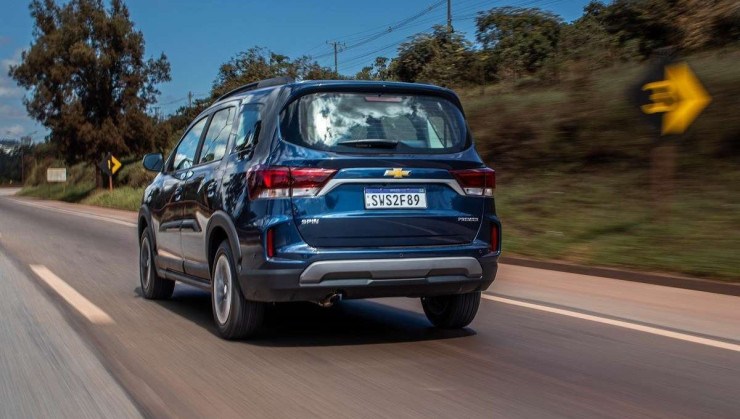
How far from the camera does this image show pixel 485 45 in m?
31.1

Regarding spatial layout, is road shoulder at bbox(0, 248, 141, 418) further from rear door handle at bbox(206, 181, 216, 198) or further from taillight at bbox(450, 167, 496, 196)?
taillight at bbox(450, 167, 496, 196)

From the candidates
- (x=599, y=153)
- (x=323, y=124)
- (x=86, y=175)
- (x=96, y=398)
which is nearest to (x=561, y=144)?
(x=599, y=153)

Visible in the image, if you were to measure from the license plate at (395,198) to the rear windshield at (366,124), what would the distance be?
290 mm

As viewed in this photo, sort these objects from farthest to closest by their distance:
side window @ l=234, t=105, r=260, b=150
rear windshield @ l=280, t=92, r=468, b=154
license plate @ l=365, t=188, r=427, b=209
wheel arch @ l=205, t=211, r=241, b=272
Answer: side window @ l=234, t=105, r=260, b=150 < wheel arch @ l=205, t=211, r=241, b=272 < rear windshield @ l=280, t=92, r=468, b=154 < license plate @ l=365, t=188, r=427, b=209

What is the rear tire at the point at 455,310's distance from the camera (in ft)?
23.4

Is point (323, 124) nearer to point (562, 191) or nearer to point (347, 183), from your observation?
point (347, 183)

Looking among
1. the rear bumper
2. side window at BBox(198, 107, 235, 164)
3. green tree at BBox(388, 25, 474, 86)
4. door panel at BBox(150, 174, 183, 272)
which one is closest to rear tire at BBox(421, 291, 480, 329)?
the rear bumper

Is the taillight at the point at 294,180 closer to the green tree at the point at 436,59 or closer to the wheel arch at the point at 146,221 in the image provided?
the wheel arch at the point at 146,221

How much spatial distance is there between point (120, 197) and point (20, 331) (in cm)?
3709

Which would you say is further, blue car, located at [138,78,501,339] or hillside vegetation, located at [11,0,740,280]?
hillside vegetation, located at [11,0,740,280]

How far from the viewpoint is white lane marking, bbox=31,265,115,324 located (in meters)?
8.00

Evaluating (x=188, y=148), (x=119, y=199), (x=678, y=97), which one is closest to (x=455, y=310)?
(x=188, y=148)

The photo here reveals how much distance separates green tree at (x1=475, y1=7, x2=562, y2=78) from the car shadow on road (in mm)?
22458

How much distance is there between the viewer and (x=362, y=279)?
6.12 metres
